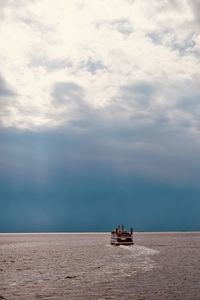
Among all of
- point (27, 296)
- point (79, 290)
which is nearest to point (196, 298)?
point (79, 290)

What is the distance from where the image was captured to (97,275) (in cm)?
4241

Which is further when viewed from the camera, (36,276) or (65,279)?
(36,276)

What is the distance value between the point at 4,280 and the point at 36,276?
365 centimetres

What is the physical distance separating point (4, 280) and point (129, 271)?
12.1m

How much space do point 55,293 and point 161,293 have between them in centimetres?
689

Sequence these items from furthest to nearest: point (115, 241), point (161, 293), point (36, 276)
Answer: point (115, 241), point (36, 276), point (161, 293)

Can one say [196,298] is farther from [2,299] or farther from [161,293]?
[2,299]

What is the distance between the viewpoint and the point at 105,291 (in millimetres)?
31219

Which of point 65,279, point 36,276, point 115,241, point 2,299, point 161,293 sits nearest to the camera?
point 2,299

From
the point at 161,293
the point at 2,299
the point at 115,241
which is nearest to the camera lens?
the point at 2,299

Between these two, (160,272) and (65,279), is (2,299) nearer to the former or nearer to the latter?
(65,279)

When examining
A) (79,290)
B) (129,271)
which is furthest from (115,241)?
(79,290)

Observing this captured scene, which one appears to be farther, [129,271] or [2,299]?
[129,271]

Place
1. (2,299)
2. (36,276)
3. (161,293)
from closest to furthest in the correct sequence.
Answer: (2,299), (161,293), (36,276)
